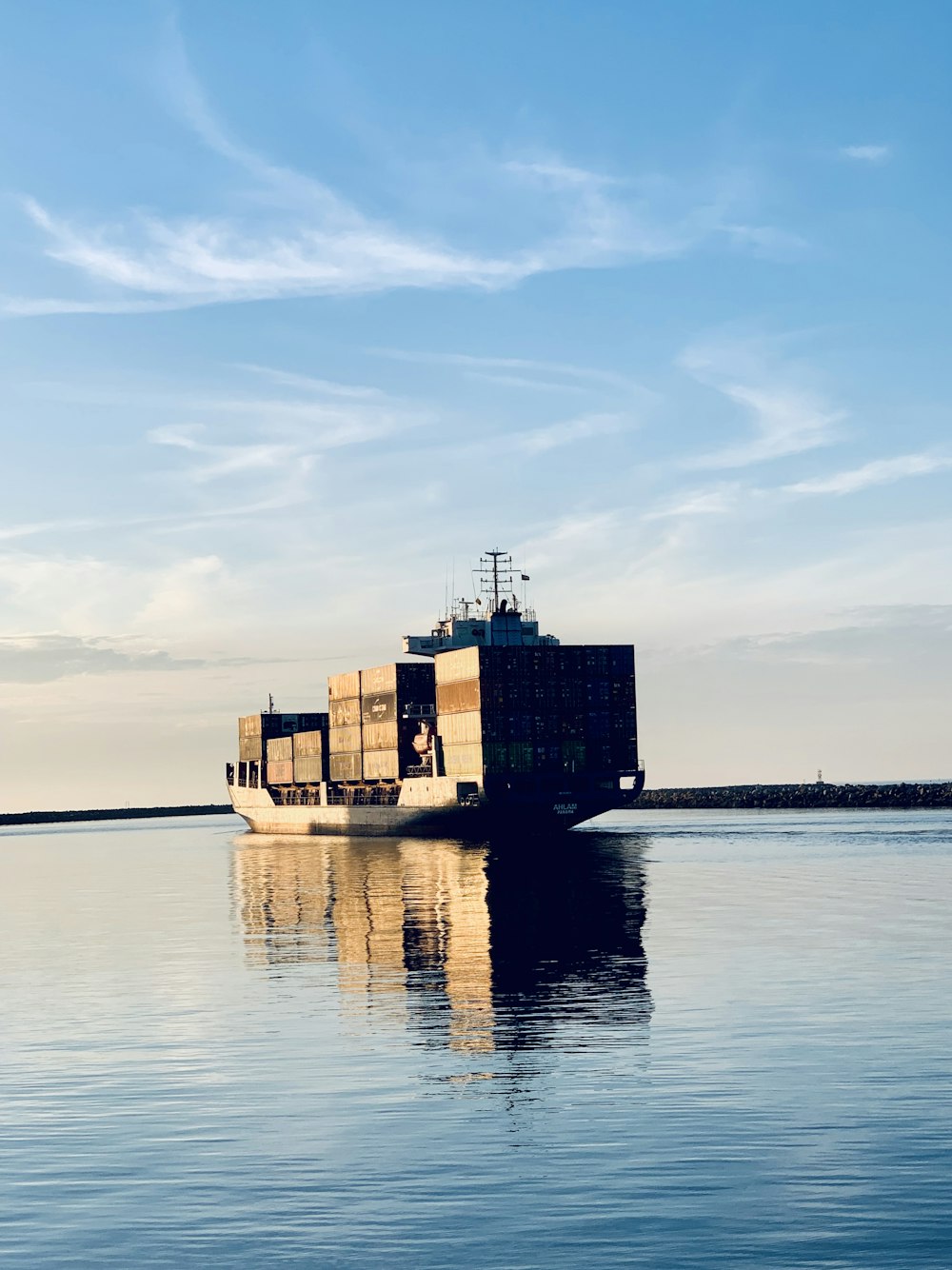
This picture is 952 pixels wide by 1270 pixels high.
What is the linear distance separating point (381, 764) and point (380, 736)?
9.07ft

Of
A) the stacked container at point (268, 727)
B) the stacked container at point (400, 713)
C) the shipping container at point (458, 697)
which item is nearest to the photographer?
the shipping container at point (458, 697)

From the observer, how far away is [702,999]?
32344mm

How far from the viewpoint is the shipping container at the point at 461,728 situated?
394ft

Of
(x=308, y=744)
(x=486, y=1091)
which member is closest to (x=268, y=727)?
(x=308, y=744)

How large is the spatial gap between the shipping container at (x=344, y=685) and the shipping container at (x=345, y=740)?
343cm

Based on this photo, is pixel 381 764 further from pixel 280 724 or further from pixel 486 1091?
pixel 486 1091

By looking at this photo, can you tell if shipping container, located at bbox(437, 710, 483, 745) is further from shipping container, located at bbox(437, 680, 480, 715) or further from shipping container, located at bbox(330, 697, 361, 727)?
shipping container, located at bbox(330, 697, 361, 727)

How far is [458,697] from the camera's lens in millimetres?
125125

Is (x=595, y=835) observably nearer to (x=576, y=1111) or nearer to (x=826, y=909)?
(x=826, y=909)

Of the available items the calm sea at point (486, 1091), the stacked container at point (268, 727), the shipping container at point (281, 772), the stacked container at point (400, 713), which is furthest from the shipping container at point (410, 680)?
the calm sea at point (486, 1091)

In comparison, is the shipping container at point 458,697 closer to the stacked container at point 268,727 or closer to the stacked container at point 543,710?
the stacked container at point 543,710

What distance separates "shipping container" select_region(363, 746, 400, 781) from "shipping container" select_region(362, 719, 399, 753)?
0.48 meters

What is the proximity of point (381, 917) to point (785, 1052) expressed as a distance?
3075 centimetres

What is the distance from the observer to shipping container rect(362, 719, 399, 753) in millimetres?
138000
